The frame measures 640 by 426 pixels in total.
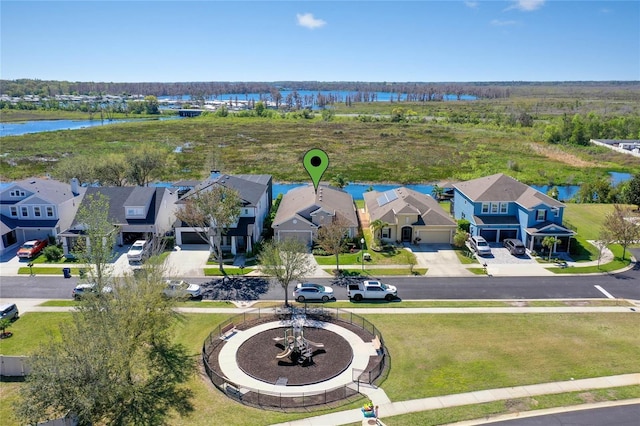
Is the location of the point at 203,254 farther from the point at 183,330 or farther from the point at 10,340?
the point at 10,340

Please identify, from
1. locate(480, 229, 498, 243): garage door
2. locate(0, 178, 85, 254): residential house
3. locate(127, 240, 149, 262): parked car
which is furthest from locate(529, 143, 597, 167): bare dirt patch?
locate(0, 178, 85, 254): residential house

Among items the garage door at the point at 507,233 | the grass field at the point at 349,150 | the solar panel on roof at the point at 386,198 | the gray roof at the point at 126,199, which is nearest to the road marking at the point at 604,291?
the garage door at the point at 507,233

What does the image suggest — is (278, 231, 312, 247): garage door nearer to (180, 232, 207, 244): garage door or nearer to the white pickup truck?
(180, 232, 207, 244): garage door

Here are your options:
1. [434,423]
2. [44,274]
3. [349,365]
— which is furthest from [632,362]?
[44,274]

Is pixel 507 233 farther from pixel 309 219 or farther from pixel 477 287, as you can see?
pixel 309 219

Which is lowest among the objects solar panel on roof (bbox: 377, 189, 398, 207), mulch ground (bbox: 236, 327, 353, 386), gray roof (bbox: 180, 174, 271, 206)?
mulch ground (bbox: 236, 327, 353, 386)

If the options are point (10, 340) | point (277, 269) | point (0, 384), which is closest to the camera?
point (0, 384)

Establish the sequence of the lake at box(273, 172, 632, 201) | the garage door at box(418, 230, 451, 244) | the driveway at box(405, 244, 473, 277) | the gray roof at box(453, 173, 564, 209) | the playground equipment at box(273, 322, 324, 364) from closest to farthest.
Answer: the playground equipment at box(273, 322, 324, 364) → the driveway at box(405, 244, 473, 277) → the gray roof at box(453, 173, 564, 209) → the garage door at box(418, 230, 451, 244) → the lake at box(273, 172, 632, 201)
